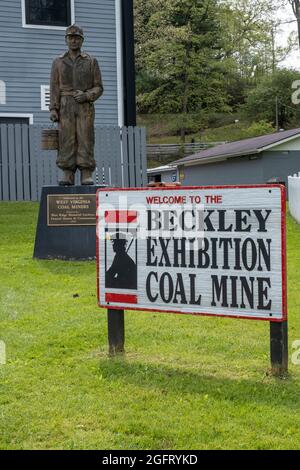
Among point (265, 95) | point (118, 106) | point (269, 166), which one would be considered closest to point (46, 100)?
point (118, 106)

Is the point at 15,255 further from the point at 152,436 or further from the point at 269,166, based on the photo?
the point at 269,166

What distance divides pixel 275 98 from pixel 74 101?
45.6 meters

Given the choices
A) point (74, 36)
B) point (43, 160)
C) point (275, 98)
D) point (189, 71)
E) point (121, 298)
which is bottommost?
point (121, 298)

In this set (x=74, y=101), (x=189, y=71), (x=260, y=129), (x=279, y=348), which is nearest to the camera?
(x=279, y=348)

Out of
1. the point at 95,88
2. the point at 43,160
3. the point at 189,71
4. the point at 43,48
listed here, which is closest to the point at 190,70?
the point at 189,71

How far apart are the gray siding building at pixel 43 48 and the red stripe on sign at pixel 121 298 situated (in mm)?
15214

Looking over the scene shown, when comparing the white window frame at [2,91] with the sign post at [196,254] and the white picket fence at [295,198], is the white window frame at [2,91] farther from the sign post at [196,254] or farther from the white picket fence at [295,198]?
the sign post at [196,254]

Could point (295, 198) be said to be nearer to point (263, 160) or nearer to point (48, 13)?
point (48, 13)

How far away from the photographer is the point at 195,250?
17.0 feet

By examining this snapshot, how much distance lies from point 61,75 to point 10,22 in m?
9.72

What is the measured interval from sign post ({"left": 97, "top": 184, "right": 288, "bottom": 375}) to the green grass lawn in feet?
1.32

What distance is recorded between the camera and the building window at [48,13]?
2000 cm

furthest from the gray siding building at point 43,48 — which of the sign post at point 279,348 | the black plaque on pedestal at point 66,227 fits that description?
the sign post at point 279,348

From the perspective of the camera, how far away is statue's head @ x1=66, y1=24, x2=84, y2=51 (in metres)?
10.9
